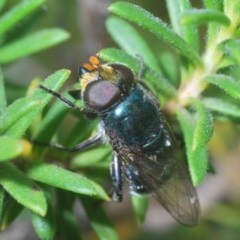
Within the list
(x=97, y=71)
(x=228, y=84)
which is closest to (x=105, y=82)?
(x=97, y=71)

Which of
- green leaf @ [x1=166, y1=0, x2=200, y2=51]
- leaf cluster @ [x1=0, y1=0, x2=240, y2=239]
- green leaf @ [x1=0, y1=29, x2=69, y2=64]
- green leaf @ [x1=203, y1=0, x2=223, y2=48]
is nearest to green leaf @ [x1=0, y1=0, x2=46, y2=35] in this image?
leaf cluster @ [x1=0, y1=0, x2=240, y2=239]

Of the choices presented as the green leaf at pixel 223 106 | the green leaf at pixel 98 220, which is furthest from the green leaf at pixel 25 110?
the green leaf at pixel 223 106

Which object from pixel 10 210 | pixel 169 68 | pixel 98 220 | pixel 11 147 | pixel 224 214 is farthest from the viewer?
pixel 224 214

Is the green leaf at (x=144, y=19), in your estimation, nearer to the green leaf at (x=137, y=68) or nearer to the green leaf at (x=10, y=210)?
the green leaf at (x=137, y=68)

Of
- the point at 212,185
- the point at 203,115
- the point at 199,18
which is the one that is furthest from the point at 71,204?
the point at 212,185

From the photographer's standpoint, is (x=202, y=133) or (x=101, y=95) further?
(x=101, y=95)

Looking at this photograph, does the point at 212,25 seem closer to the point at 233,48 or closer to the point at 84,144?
the point at 233,48

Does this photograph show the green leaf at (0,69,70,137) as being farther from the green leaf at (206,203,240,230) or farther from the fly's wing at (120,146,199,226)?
the green leaf at (206,203,240,230)
